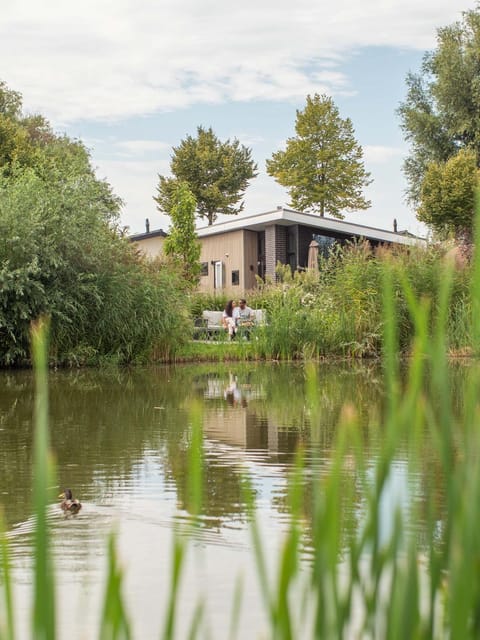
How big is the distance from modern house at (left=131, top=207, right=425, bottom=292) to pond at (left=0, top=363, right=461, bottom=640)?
71.1ft

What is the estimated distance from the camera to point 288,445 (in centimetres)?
701

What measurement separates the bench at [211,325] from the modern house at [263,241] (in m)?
7.50

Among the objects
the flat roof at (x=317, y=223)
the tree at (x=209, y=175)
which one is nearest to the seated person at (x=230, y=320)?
the flat roof at (x=317, y=223)

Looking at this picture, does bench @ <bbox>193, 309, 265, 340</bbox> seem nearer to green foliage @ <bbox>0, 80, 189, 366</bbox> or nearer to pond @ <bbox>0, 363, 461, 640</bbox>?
green foliage @ <bbox>0, 80, 189, 366</bbox>

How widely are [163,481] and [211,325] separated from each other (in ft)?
61.5

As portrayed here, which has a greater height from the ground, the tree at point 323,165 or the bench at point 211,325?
the tree at point 323,165

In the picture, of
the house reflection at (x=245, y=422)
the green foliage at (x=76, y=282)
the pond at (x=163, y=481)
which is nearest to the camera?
the pond at (x=163, y=481)

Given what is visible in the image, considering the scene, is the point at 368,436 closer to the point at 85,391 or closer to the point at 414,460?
the point at 85,391

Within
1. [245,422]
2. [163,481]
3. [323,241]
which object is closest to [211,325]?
[323,241]

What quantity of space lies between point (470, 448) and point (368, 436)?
20.7 feet

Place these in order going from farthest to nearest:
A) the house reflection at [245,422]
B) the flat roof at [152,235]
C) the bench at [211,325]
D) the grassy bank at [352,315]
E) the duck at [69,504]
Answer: the flat roof at [152,235], the bench at [211,325], the grassy bank at [352,315], the house reflection at [245,422], the duck at [69,504]

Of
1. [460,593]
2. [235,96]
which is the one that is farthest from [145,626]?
[235,96]

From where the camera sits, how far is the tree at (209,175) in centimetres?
5262

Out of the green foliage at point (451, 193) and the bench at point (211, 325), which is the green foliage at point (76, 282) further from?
the green foliage at point (451, 193)
